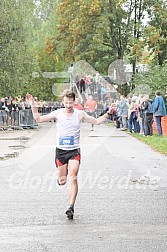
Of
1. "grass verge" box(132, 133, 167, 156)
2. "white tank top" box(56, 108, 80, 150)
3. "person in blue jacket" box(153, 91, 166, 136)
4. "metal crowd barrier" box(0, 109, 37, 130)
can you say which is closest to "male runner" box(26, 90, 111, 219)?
"white tank top" box(56, 108, 80, 150)

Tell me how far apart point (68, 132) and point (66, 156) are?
33cm

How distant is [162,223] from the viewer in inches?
327

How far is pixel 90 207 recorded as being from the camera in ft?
31.6

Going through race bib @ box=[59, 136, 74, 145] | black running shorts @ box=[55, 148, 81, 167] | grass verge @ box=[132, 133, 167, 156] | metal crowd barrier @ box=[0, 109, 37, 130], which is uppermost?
race bib @ box=[59, 136, 74, 145]

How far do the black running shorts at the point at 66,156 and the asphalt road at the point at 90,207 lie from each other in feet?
2.19

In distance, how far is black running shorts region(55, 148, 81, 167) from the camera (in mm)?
9383

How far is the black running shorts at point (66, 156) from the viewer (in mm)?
9383

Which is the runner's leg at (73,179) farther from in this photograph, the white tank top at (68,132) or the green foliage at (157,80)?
the green foliage at (157,80)

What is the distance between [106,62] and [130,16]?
392cm

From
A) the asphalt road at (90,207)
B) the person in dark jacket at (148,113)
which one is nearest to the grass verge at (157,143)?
the person in dark jacket at (148,113)

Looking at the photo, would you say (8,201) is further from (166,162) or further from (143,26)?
(143,26)

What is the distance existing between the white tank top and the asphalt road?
89 centimetres

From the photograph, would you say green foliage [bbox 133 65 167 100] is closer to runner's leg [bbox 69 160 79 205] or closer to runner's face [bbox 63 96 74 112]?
runner's face [bbox 63 96 74 112]

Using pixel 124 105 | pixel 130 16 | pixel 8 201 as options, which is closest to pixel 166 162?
pixel 8 201
